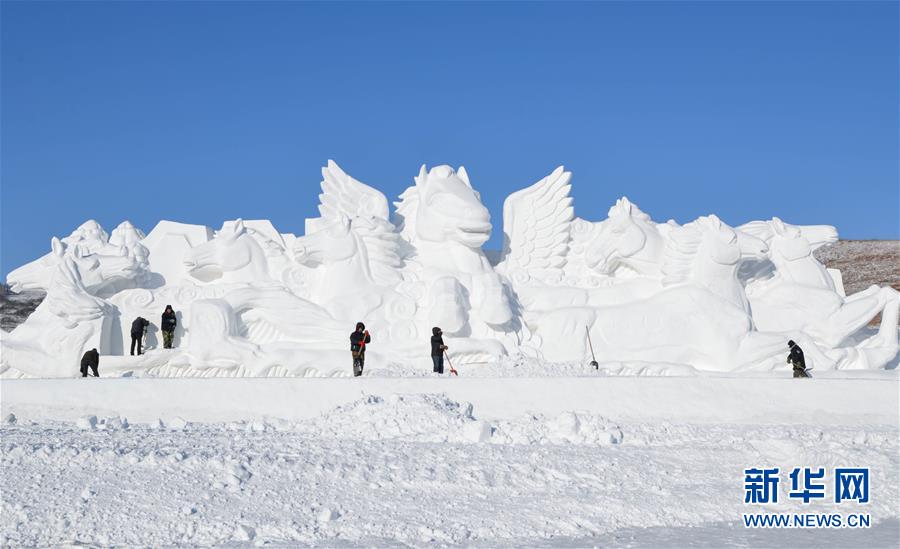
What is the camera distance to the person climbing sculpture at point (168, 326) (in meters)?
12.4

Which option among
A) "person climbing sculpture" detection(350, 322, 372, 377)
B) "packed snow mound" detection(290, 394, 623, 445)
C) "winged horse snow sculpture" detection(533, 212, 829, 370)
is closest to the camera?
"packed snow mound" detection(290, 394, 623, 445)

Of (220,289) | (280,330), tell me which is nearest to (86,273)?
(220,289)

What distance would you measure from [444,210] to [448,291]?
148 centimetres

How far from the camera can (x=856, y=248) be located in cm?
3469

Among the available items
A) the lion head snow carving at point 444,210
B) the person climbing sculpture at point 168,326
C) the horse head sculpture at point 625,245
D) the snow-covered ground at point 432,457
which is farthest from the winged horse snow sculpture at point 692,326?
the person climbing sculpture at point 168,326

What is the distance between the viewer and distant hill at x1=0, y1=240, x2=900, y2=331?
953 inches

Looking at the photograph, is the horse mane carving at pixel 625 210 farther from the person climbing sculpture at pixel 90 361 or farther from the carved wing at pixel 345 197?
the person climbing sculpture at pixel 90 361

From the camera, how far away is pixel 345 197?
1385cm

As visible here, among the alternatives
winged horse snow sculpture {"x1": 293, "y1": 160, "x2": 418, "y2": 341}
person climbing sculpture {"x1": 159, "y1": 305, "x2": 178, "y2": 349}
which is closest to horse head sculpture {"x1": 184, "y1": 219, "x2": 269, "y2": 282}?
winged horse snow sculpture {"x1": 293, "y1": 160, "x2": 418, "y2": 341}

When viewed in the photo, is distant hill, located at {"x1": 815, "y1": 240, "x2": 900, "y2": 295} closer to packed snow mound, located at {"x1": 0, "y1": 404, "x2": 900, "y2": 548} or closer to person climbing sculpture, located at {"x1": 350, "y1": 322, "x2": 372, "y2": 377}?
person climbing sculpture, located at {"x1": 350, "y1": 322, "x2": 372, "y2": 377}

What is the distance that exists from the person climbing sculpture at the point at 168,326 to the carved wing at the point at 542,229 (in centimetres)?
447

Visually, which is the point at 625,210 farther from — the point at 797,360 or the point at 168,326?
the point at 168,326

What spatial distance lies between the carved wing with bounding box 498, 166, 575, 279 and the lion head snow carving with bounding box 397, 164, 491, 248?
0.84m

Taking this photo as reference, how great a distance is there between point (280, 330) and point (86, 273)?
2.69 m
